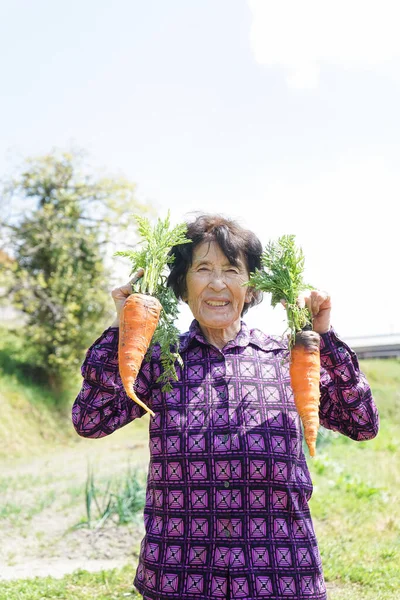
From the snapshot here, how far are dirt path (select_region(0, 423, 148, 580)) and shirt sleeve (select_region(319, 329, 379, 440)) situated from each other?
3.18 metres

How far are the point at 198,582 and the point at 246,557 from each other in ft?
0.57

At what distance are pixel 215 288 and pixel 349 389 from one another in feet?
1.95

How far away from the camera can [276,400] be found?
85.5 inches

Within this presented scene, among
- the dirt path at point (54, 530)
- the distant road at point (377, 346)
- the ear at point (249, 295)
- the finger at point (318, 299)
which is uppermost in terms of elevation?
the distant road at point (377, 346)

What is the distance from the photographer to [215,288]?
2242 millimetres

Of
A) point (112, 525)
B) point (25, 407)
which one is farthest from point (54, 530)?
point (25, 407)

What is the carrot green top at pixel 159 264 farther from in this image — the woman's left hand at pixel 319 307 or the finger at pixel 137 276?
the woman's left hand at pixel 319 307

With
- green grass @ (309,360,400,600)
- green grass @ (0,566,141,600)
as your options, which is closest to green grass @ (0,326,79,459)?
green grass @ (309,360,400,600)

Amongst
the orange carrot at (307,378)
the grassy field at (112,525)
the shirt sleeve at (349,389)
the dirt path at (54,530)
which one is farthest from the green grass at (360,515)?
the orange carrot at (307,378)

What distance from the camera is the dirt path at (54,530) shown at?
486 centimetres

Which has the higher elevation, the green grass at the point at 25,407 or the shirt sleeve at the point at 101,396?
the green grass at the point at 25,407

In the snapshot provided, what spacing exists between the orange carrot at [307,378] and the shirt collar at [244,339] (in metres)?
0.19

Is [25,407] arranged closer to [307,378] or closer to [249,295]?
[249,295]

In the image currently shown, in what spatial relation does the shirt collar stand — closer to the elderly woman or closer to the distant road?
the elderly woman
